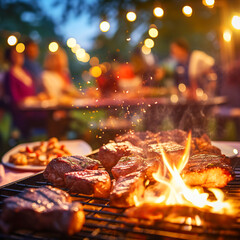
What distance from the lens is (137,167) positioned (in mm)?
2742

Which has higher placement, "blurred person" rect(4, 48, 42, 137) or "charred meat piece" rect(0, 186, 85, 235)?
"blurred person" rect(4, 48, 42, 137)

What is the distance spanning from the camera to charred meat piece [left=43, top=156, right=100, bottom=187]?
2695 mm

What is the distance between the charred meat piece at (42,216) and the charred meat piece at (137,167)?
75cm

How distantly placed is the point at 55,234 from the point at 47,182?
2.89 ft

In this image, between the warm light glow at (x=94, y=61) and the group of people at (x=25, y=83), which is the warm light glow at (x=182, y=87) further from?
the warm light glow at (x=94, y=61)

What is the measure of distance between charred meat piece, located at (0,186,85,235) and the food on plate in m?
1.45

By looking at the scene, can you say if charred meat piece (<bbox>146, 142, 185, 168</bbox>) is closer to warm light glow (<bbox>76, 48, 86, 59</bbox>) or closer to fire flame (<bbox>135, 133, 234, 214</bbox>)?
fire flame (<bbox>135, 133, 234, 214</bbox>)

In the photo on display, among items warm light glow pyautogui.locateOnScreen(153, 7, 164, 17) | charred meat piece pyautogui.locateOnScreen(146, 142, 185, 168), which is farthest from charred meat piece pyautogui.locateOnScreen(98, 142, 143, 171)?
warm light glow pyautogui.locateOnScreen(153, 7, 164, 17)

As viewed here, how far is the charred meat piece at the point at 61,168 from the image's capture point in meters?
2.69

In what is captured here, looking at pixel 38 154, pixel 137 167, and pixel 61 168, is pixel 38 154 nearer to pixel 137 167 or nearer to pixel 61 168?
pixel 61 168

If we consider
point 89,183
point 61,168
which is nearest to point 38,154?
point 61,168

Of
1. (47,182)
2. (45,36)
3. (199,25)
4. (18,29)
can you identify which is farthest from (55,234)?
(45,36)

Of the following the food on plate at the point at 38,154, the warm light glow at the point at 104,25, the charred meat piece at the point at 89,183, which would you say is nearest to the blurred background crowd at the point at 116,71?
the warm light glow at the point at 104,25

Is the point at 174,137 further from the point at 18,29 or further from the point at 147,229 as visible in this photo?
the point at 18,29
